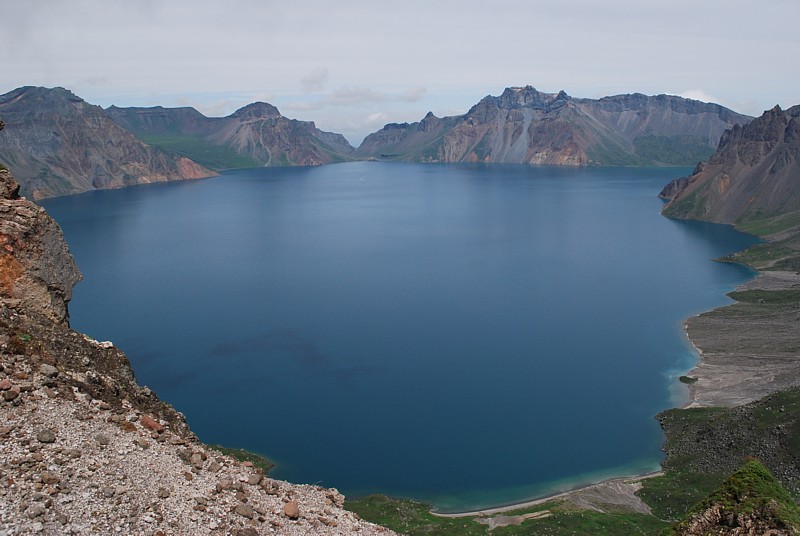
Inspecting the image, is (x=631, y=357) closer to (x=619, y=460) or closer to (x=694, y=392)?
(x=694, y=392)

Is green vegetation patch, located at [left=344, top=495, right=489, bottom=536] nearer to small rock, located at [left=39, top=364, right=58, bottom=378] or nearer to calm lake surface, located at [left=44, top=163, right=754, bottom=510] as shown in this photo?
calm lake surface, located at [left=44, top=163, right=754, bottom=510]

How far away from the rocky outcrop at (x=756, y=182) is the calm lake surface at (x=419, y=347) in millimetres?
31039

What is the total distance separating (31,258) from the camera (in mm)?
27516

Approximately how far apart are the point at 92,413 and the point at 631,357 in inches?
2677

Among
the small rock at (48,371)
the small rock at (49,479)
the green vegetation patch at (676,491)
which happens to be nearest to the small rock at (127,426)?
the small rock at (48,371)

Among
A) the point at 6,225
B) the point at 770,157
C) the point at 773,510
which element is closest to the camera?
the point at 773,510

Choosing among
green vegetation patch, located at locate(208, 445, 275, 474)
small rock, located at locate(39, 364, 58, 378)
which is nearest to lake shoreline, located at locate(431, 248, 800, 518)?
green vegetation patch, located at locate(208, 445, 275, 474)

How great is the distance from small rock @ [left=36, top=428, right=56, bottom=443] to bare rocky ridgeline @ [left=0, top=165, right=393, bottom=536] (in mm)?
35

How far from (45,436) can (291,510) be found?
26.6ft

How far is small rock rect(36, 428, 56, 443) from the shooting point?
1888 centimetres

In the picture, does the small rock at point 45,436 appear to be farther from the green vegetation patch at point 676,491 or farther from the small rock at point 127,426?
the green vegetation patch at point 676,491

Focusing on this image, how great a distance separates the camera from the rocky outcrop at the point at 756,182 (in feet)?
573

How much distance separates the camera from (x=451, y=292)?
103938 millimetres

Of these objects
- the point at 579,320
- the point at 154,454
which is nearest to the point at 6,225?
the point at 154,454
